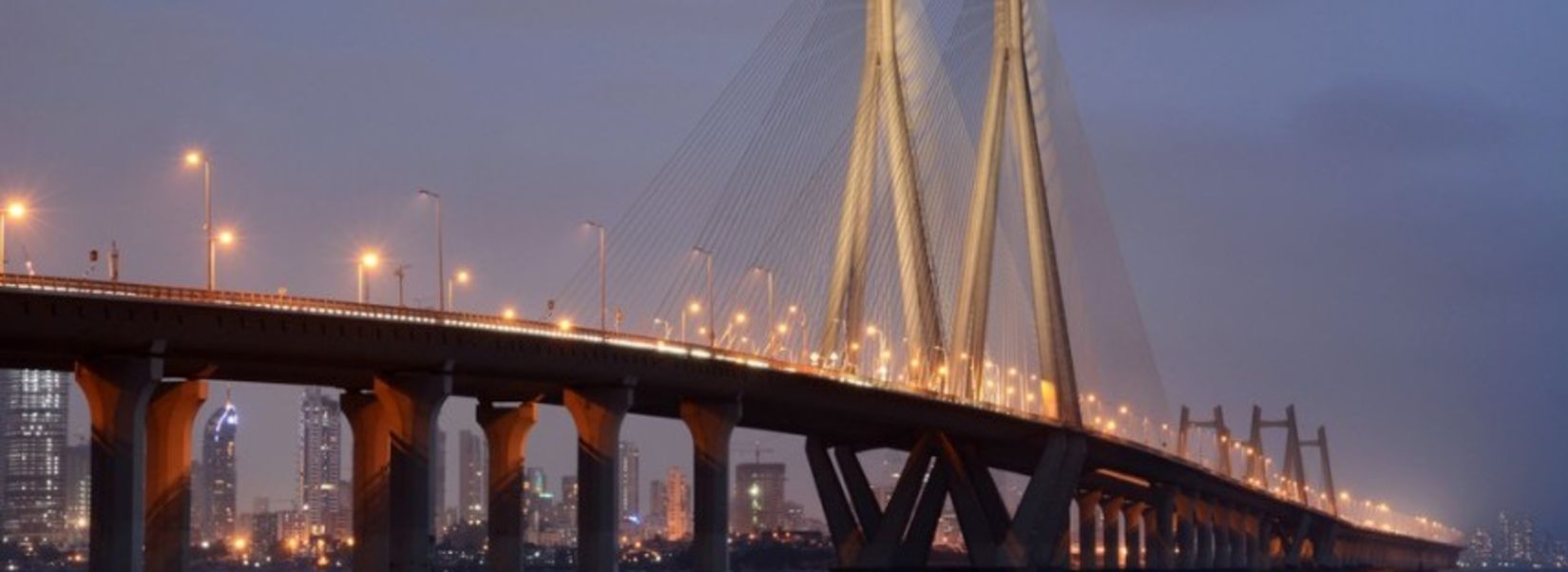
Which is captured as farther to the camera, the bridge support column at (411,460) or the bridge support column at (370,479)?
the bridge support column at (370,479)

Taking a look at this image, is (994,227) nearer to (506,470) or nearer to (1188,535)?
(506,470)

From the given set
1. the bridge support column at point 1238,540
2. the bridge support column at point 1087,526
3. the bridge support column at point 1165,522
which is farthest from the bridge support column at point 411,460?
the bridge support column at point 1238,540

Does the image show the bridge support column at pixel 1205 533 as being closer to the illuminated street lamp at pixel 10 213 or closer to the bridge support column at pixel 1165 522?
the bridge support column at pixel 1165 522

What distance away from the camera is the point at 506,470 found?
8925cm

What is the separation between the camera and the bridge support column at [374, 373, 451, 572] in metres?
76.1

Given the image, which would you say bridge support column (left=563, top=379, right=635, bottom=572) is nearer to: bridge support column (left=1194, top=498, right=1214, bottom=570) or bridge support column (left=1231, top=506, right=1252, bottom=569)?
bridge support column (left=1194, top=498, right=1214, bottom=570)

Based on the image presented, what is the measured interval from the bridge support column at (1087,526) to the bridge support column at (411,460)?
10311cm

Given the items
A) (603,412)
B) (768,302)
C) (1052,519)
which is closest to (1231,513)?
(1052,519)

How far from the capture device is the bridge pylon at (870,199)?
94125mm

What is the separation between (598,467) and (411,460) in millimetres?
10399

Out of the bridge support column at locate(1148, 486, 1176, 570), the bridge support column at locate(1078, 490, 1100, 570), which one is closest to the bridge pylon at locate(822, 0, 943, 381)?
the bridge support column at locate(1148, 486, 1176, 570)

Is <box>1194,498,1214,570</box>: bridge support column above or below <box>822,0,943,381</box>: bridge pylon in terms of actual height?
below

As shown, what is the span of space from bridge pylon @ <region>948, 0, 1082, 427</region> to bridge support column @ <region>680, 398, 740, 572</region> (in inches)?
472

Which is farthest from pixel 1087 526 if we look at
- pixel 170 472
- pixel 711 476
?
pixel 170 472
